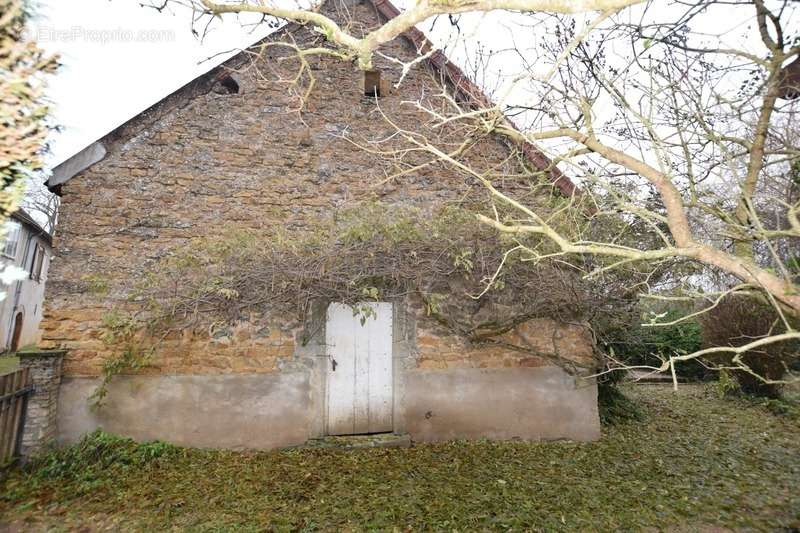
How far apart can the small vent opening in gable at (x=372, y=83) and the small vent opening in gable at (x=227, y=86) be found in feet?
6.69

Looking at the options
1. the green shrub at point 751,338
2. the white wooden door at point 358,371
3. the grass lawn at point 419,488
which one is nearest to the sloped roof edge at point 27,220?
the grass lawn at point 419,488

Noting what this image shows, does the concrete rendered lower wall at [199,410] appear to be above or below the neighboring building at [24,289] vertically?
below

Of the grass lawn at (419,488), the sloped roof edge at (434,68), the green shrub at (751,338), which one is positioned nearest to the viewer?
the grass lawn at (419,488)

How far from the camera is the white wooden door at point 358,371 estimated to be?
6.04m

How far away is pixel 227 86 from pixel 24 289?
54.9ft

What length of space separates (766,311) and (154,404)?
38.2ft

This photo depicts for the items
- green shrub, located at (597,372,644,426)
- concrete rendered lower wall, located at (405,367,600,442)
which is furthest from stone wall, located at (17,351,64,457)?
green shrub, located at (597,372,644,426)

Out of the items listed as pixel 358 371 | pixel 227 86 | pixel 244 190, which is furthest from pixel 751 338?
pixel 227 86

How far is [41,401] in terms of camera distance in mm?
5000

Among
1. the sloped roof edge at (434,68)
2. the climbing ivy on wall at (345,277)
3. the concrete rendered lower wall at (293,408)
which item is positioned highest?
the sloped roof edge at (434,68)

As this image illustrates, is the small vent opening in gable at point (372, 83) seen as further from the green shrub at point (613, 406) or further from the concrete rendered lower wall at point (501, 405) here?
the green shrub at point (613, 406)

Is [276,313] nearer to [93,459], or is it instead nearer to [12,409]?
[93,459]

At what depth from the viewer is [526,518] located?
393 cm

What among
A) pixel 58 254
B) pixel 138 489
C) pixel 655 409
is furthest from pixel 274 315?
pixel 655 409
